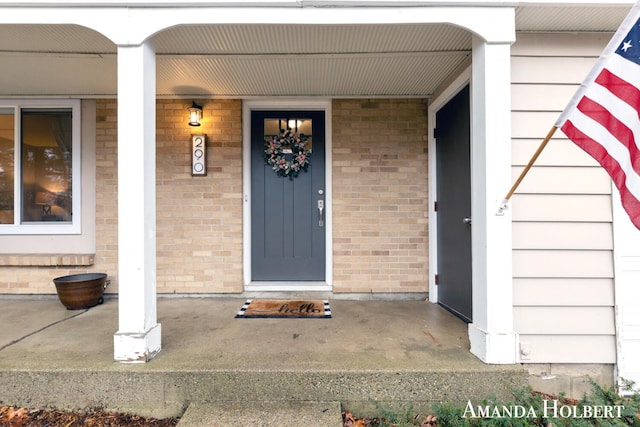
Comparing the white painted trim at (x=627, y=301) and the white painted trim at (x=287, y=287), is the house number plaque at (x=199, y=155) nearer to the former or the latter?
the white painted trim at (x=287, y=287)

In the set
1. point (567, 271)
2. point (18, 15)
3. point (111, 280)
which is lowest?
point (111, 280)

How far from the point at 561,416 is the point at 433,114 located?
252 cm

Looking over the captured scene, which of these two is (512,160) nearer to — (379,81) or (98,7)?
(379,81)

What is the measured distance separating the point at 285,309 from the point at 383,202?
1.40 meters

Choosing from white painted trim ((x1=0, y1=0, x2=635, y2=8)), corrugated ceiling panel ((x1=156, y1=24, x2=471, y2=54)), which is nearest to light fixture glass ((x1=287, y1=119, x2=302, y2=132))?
corrugated ceiling panel ((x1=156, y1=24, x2=471, y2=54))

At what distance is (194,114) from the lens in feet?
10.5

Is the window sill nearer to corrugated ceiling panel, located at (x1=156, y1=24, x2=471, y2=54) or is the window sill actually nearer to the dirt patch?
the dirt patch

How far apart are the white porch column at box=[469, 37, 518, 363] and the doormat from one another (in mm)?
1243

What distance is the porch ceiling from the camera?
2.12m

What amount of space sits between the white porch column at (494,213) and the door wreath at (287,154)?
1.81 m

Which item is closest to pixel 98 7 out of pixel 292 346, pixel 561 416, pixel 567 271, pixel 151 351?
pixel 151 351

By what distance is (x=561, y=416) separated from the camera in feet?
5.88

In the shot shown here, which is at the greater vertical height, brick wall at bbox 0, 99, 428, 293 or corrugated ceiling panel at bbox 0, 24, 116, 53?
corrugated ceiling panel at bbox 0, 24, 116, 53

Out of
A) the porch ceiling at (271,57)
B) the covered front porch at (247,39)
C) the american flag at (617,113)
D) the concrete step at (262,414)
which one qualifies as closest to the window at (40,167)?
the porch ceiling at (271,57)
